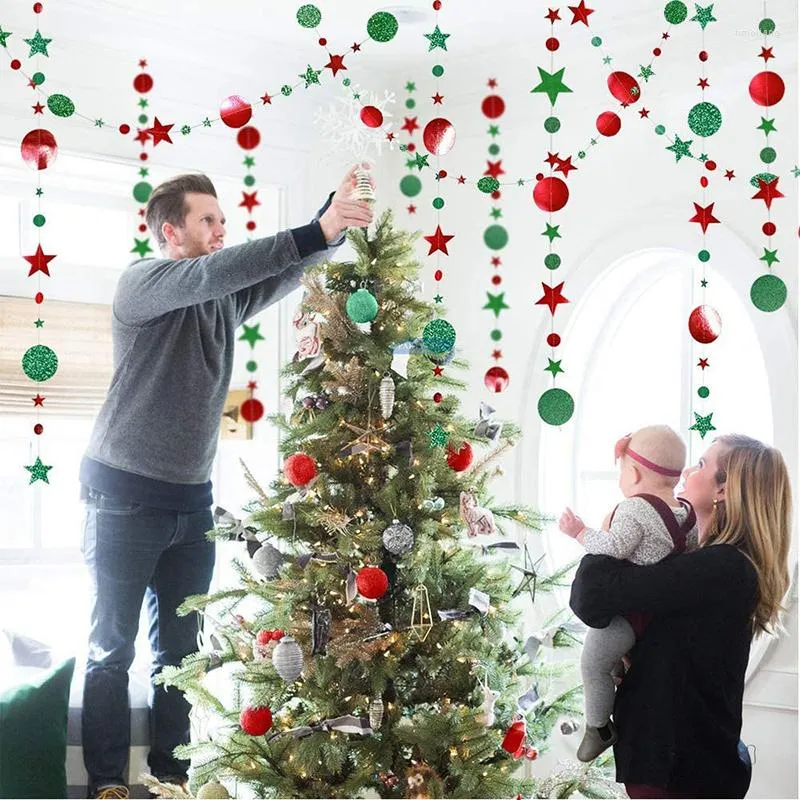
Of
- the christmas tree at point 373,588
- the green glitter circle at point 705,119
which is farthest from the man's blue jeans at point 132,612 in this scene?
the green glitter circle at point 705,119

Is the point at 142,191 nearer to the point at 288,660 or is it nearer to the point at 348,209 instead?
the point at 348,209

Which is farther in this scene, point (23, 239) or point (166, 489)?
point (23, 239)

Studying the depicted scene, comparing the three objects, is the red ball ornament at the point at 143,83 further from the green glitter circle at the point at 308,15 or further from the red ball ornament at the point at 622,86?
the red ball ornament at the point at 622,86

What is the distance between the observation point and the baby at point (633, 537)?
2.50 metres

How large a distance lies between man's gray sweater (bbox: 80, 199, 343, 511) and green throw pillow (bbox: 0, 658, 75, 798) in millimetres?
604

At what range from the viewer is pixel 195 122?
3910 millimetres

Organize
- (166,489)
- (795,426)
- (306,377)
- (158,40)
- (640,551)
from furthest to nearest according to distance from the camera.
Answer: (158,40), (795,426), (166,489), (306,377), (640,551)

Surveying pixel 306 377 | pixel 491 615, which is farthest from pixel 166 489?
pixel 491 615

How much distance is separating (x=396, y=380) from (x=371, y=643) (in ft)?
2.00

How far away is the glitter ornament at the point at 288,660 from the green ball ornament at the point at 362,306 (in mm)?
744

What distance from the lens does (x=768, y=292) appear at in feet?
8.83

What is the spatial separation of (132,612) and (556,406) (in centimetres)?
125

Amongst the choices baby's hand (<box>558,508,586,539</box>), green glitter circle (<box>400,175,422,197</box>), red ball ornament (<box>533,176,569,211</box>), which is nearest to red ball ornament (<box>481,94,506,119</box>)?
green glitter circle (<box>400,175,422,197</box>)

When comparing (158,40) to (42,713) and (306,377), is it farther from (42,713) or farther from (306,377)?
(42,713)
